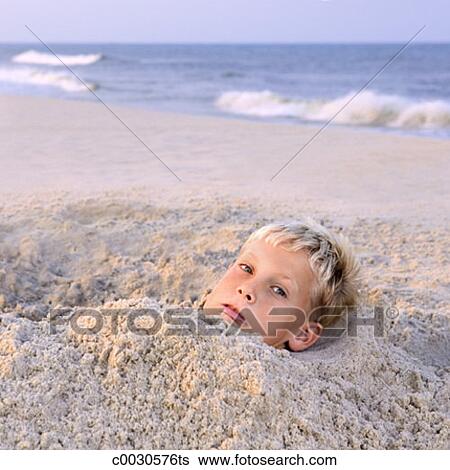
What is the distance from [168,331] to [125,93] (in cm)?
872

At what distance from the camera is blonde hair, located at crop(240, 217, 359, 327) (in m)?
1.95

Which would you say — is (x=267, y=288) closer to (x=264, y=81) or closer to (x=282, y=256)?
(x=282, y=256)

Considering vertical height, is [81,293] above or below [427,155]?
above

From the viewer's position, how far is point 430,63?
13.7 metres

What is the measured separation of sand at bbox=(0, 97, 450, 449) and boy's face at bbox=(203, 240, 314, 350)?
0.12 metres

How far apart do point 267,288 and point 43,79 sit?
10372 millimetres

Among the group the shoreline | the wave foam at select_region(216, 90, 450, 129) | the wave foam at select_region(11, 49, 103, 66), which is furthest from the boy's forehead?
the wave foam at select_region(11, 49, 103, 66)

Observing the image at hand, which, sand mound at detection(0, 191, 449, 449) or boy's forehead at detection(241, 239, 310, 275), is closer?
sand mound at detection(0, 191, 449, 449)

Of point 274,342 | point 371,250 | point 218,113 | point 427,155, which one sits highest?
point 274,342

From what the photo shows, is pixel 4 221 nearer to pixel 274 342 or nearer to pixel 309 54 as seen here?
pixel 274 342

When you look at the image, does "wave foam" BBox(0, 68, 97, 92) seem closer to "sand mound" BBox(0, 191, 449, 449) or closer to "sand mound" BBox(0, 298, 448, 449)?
"sand mound" BBox(0, 191, 449, 449)

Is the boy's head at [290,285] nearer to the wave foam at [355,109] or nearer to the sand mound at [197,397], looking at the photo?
the sand mound at [197,397]

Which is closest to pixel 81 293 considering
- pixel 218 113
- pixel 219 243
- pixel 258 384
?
pixel 219 243

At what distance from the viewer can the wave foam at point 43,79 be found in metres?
10.5
